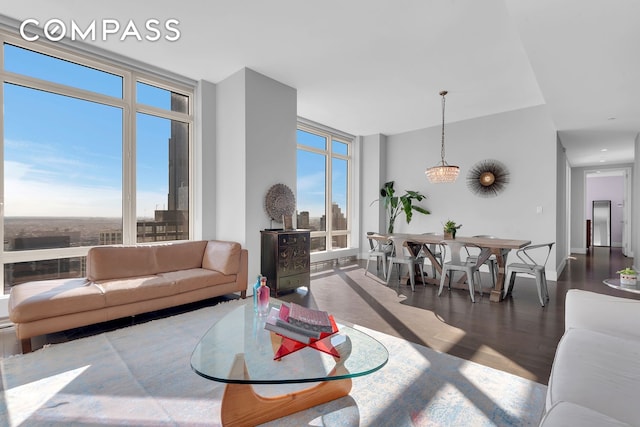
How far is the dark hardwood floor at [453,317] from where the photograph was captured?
2.51 metres

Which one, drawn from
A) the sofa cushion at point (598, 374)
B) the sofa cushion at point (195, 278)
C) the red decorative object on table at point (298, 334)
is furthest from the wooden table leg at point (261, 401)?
the sofa cushion at point (195, 278)

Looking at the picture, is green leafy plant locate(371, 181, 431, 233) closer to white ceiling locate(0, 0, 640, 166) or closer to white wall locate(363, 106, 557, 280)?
white wall locate(363, 106, 557, 280)

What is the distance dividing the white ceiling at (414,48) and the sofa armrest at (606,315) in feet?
6.66

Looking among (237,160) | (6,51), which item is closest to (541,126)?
(237,160)

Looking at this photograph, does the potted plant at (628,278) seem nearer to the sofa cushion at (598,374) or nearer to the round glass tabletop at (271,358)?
the sofa cushion at (598,374)

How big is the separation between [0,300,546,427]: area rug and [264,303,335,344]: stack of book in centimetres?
41

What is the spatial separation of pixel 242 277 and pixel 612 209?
43.7 feet

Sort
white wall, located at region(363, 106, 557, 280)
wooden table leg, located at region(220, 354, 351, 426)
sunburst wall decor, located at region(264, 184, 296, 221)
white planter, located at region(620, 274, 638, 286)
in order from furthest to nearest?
white wall, located at region(363, 106, 557, 280), sunburst wall decor, located at region(264, 184, 296, 221), white planter, located at region(620, 274, 638, 286), wooden table leg, located at region(220, 354, 351, 426)

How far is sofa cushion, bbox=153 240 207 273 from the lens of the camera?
378 cm

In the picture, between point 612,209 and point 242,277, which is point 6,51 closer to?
point 242,277

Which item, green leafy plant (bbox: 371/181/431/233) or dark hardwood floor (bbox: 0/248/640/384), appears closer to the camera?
dark hardwood floor (bbox: 0/248/640/384)

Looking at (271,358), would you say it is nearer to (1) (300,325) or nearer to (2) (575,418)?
(1) (300,325)

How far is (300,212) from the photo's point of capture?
21.0 ft

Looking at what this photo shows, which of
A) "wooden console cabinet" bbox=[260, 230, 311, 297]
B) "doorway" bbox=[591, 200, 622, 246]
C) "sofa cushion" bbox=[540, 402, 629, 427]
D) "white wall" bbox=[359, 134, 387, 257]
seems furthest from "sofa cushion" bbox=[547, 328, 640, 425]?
"doorway" bbox=[591, 200, 622, 246]
